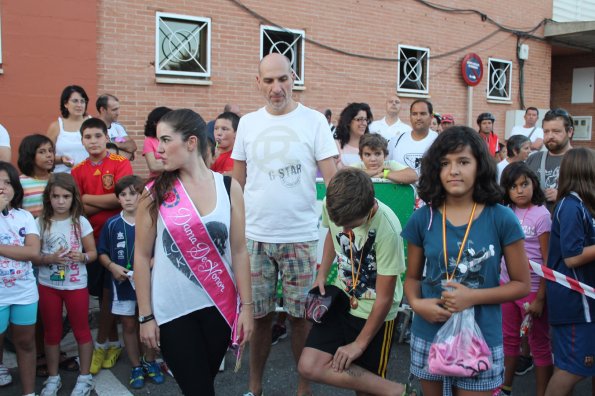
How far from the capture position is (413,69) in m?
12.3

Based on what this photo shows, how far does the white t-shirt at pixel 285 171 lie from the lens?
3.80m

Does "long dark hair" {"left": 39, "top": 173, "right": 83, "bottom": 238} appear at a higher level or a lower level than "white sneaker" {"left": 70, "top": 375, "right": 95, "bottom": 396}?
higher

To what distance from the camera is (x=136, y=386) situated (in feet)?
13.9

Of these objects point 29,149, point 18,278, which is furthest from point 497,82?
point 18,278

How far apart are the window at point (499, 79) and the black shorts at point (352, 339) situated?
39.7 feet

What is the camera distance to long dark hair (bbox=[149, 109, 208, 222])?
2.74 meters

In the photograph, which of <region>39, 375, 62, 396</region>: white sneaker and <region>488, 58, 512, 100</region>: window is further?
<region>488, 58, 512, 100</region>: window

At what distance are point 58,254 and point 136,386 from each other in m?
1.15

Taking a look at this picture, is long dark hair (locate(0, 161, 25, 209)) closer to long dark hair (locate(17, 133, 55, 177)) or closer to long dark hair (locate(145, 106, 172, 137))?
long dark hair (locate(17, 133, 55, 177))

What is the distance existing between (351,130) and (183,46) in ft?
13.3

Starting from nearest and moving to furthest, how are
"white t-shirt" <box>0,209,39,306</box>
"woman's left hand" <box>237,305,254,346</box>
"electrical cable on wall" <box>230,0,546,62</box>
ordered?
"woman's left hand" <box>237,305,254,346</box>
"white t-shirt" <box>0,209,39,306</box>
"electrical cable on wall" <box>230,0,546,62</box>

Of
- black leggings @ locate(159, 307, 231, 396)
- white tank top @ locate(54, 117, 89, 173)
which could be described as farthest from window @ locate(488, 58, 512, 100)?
black leggings @ locate(159, 307, 231, 396)

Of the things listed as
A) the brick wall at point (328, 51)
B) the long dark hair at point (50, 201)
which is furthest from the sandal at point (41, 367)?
the brick wall at point (328, 51)

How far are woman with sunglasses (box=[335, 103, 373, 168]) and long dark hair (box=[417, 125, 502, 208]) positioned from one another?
2911 mm
